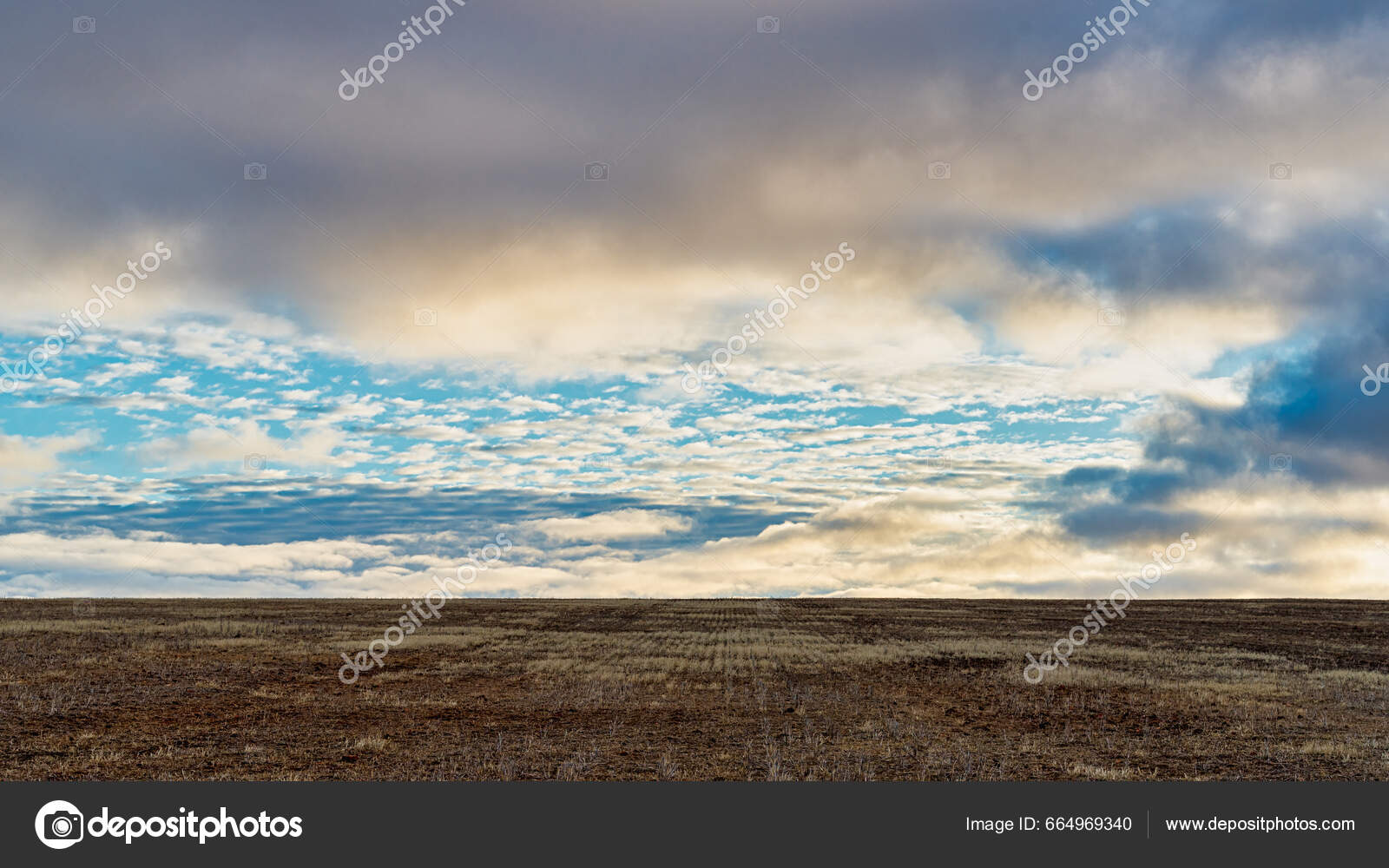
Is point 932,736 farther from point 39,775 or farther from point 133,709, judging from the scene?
point 133,709

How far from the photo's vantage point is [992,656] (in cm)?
4106

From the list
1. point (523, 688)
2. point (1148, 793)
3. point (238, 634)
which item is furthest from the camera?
point (238, 634)

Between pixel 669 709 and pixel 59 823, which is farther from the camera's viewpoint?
pixel 669 709

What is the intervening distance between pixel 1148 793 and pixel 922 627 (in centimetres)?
5345

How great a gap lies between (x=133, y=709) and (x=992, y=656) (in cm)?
3151

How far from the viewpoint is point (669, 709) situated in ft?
76.9

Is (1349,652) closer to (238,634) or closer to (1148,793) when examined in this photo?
(1148,793)

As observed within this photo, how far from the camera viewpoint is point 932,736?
65.0ft

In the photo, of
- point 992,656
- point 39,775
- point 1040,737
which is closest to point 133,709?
point 39,775

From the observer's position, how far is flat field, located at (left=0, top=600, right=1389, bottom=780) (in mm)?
16719

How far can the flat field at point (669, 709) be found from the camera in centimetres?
1672

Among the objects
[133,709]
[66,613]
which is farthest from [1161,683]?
[66,613]

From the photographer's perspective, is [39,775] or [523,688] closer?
[39,775]

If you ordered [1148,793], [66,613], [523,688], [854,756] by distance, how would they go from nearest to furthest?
[1148,793]
[854,756]
[523,688]
[66,613]
